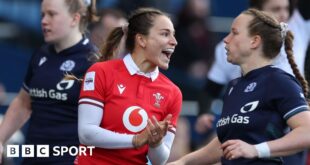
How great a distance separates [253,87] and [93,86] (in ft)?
2.95

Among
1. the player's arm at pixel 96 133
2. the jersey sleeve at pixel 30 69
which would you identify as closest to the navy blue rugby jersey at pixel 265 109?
the player's arm at pixel 96 133

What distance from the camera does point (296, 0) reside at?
7438mm

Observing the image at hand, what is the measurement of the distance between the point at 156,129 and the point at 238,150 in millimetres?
471

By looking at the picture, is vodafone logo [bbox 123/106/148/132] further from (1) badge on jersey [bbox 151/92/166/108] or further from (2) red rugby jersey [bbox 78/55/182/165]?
(1) badge on jersey [bbox 151/92/166/108]

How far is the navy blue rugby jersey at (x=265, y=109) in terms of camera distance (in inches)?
208

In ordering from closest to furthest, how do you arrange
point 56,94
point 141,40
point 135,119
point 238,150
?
point 238,150
point 135,119
point 141,40
point 56,94

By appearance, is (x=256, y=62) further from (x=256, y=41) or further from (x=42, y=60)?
(x=42, y=60)

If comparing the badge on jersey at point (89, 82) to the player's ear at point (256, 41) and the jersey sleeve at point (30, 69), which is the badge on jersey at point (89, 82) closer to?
the player's ear at point (256, 41)

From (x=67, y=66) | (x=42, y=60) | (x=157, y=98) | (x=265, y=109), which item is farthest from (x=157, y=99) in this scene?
(x=42, y=60)

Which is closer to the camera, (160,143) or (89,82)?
(160,143)

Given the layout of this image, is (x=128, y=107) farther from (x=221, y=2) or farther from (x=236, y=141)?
Answer: (x=221, y=2)

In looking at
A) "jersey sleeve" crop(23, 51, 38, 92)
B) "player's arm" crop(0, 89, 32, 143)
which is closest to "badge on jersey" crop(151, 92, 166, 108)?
"jersey sleeve" crop(23, 51, 38, 92)

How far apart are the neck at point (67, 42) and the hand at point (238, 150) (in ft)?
6.09

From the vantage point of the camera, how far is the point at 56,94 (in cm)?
653
